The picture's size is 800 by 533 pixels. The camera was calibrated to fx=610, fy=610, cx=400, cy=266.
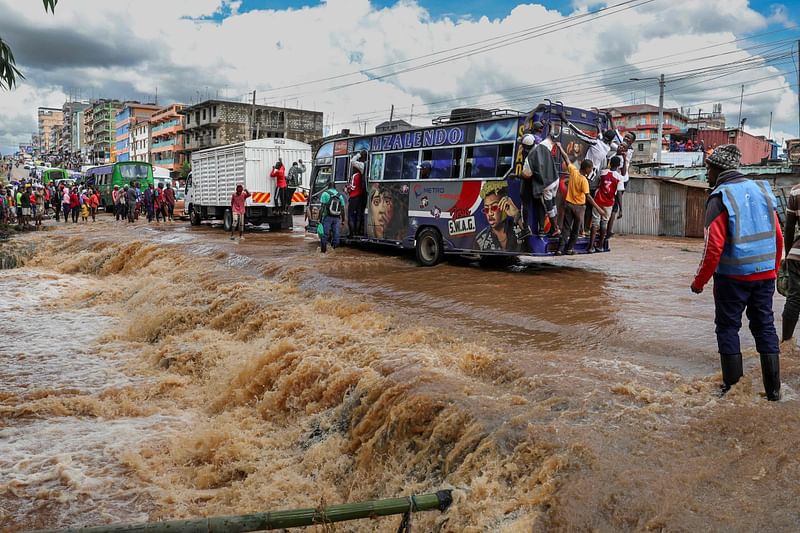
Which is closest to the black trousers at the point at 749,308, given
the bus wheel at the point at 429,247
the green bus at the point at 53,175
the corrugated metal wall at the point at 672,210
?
the bus wheel at the point at 429,247

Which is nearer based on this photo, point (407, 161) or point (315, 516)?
point (315, 516)

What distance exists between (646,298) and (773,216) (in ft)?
15.5

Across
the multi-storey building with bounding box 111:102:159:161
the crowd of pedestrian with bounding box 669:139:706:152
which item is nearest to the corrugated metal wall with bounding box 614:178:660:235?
the crowd of pedestrian with bounding box 669:139:706:152

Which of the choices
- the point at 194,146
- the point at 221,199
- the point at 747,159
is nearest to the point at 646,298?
the point at 221,199

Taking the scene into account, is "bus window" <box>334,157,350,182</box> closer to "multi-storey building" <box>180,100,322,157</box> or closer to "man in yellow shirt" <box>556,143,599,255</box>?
"man in yellow shirt" <box>556,143,599,255</box>

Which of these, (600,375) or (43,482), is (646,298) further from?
(43,482)

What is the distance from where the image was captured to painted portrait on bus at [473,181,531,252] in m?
10.5

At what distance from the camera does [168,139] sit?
83.2m

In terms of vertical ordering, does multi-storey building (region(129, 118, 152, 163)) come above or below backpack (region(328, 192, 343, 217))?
above

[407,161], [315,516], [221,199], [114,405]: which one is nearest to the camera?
[315,516]

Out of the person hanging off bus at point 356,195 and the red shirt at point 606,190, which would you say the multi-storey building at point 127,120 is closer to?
the person hanging off bus at point 356,195

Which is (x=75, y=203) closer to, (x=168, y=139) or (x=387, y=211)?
(x=387, y=211)

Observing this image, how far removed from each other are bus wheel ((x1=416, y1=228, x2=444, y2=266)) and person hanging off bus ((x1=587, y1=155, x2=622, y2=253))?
2.88 metres

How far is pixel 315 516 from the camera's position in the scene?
240cm
